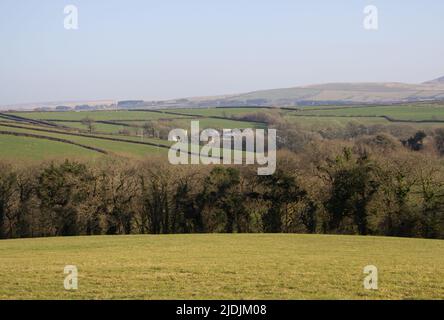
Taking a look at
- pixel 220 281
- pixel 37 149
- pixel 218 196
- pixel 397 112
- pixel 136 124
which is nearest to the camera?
pixel 220 281

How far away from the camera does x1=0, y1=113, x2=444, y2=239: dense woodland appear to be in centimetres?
5309

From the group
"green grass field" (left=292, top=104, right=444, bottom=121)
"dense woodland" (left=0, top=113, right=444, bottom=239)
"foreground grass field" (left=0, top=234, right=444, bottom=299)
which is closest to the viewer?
"foreground grass field" (left=0, top=234, right=444, bottom=299)

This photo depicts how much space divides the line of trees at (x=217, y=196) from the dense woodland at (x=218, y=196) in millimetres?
109

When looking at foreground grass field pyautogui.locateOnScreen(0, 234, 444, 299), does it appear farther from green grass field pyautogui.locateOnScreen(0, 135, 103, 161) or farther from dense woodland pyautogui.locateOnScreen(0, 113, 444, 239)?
green grass field pyautogui.locateOnScreen(0, 135, 103, 161)

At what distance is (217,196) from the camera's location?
56562 mm

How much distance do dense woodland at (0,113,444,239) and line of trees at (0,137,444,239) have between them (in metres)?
0.11

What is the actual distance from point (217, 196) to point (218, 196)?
0.11m

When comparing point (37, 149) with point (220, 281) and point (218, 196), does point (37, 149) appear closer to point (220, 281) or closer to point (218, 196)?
point (218, 196)

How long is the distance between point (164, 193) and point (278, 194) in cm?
1356

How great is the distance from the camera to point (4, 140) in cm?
8212

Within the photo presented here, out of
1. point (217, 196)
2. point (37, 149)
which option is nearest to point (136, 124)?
point (37, 149)

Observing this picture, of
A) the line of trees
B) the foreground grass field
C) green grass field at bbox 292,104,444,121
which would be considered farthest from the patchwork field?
the foreground grass field
